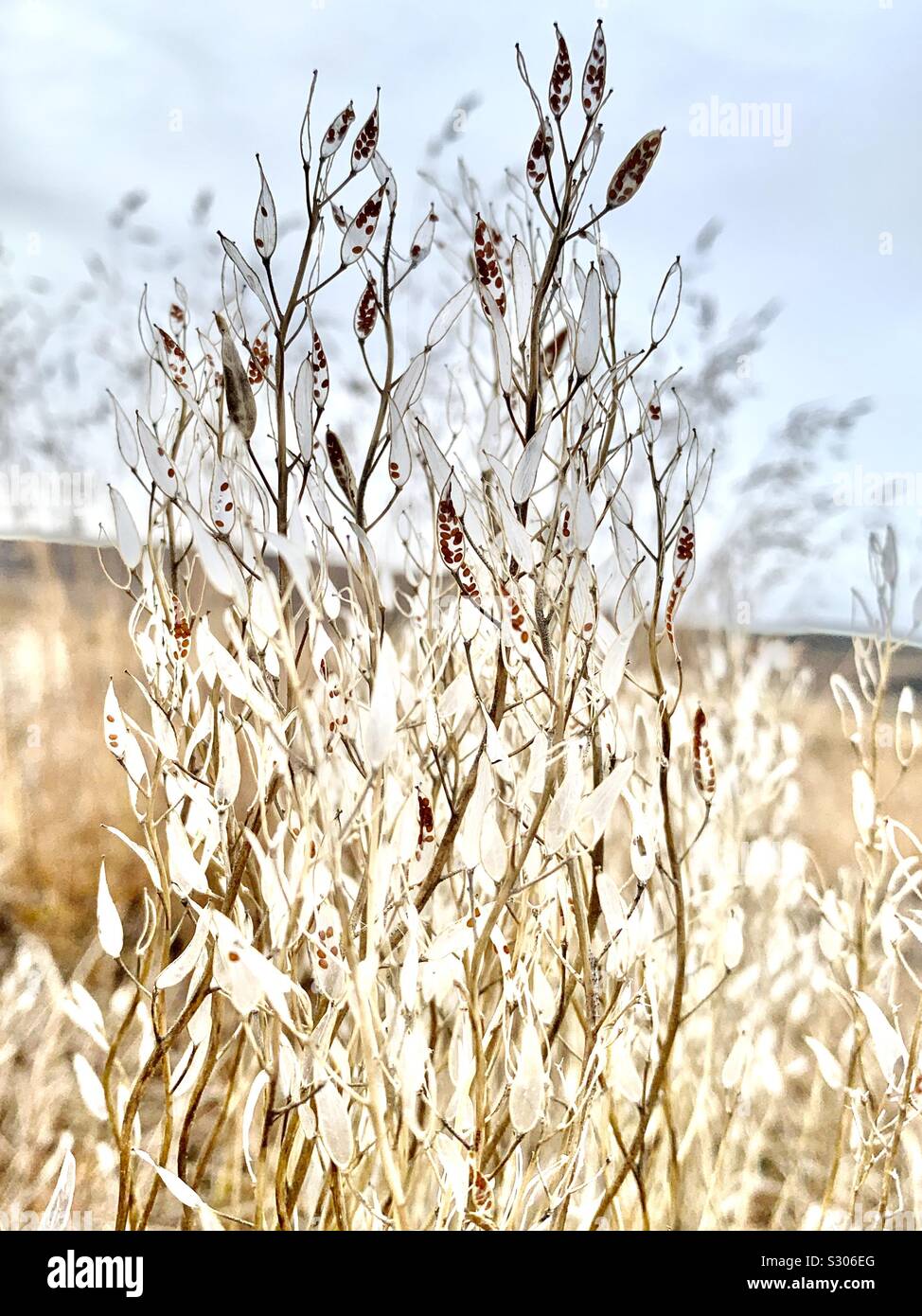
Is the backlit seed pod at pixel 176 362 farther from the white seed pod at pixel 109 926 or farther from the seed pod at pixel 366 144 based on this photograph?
the white seed pod at pixel 109 926

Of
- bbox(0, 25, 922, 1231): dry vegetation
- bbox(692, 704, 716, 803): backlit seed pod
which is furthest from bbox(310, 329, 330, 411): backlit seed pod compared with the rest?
bbox(692, 704, 716, 803): backlit seed pod

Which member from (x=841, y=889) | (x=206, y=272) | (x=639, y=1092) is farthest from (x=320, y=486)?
(x=841, y=889)

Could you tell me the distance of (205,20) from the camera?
2.66 ft

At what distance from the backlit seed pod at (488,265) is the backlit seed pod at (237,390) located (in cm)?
18

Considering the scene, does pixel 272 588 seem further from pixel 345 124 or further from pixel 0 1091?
pixel 0 1091

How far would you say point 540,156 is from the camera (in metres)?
0.67

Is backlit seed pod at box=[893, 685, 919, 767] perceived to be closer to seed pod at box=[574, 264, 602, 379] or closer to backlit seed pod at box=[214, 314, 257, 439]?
seed pod at box=[574, 264, 602, 379]

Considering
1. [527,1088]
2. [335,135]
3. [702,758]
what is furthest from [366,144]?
[527,1088]

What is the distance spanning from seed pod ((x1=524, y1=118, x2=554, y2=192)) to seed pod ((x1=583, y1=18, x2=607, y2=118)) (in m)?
0.04

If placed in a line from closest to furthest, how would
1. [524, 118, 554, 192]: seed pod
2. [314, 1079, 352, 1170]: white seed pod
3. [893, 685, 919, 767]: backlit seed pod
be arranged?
[314, 1079, 352, 1170]: white seed pod < [524, 118, 554, 192]: seed pod < [893, 685, 919, 767]: backlit seed pod

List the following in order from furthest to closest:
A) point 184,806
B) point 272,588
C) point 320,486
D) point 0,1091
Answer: point 0,1091 → point 184,806 → point 320,486 → point 272,588

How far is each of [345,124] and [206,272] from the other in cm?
21

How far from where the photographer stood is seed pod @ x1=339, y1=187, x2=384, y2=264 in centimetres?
67

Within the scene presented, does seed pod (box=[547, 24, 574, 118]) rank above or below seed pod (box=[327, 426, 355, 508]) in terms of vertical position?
above
